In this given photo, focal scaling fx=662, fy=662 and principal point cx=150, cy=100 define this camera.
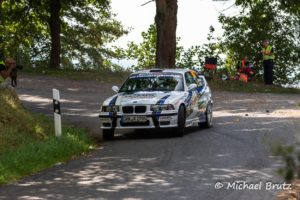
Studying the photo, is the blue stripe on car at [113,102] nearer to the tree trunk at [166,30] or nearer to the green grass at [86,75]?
the tree trunk at [166,30]

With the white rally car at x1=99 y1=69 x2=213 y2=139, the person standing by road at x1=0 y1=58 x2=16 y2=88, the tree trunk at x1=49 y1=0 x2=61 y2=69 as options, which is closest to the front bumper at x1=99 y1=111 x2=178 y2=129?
the white rally car at x1=99 y1=69 x2=213 y2=139

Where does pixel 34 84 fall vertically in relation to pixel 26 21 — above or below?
below

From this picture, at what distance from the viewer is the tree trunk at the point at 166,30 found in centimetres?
2895

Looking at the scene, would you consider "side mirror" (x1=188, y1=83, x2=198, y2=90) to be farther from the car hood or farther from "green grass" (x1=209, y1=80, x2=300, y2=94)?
"green grass" (x1=209, y1=80, x2=300, y2=94)

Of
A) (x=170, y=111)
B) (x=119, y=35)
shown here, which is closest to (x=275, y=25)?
(x=119, y=35)

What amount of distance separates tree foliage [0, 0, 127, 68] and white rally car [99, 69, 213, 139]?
1036 inches

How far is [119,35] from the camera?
54406 millimetres

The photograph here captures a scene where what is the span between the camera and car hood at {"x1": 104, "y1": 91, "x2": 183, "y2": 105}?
14812 mm

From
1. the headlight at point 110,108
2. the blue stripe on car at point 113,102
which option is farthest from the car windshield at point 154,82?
the headlight at point 110,108

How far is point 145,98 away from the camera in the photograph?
15.0 m

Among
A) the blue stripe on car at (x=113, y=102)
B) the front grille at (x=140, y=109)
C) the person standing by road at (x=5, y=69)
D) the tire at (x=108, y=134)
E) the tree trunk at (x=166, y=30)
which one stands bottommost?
the tire at (x=108, y=134)

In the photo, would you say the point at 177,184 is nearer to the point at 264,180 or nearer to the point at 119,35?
the point at 264,180

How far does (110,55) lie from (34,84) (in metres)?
27.4

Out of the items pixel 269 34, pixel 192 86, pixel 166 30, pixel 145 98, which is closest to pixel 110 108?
pixel 145 98
